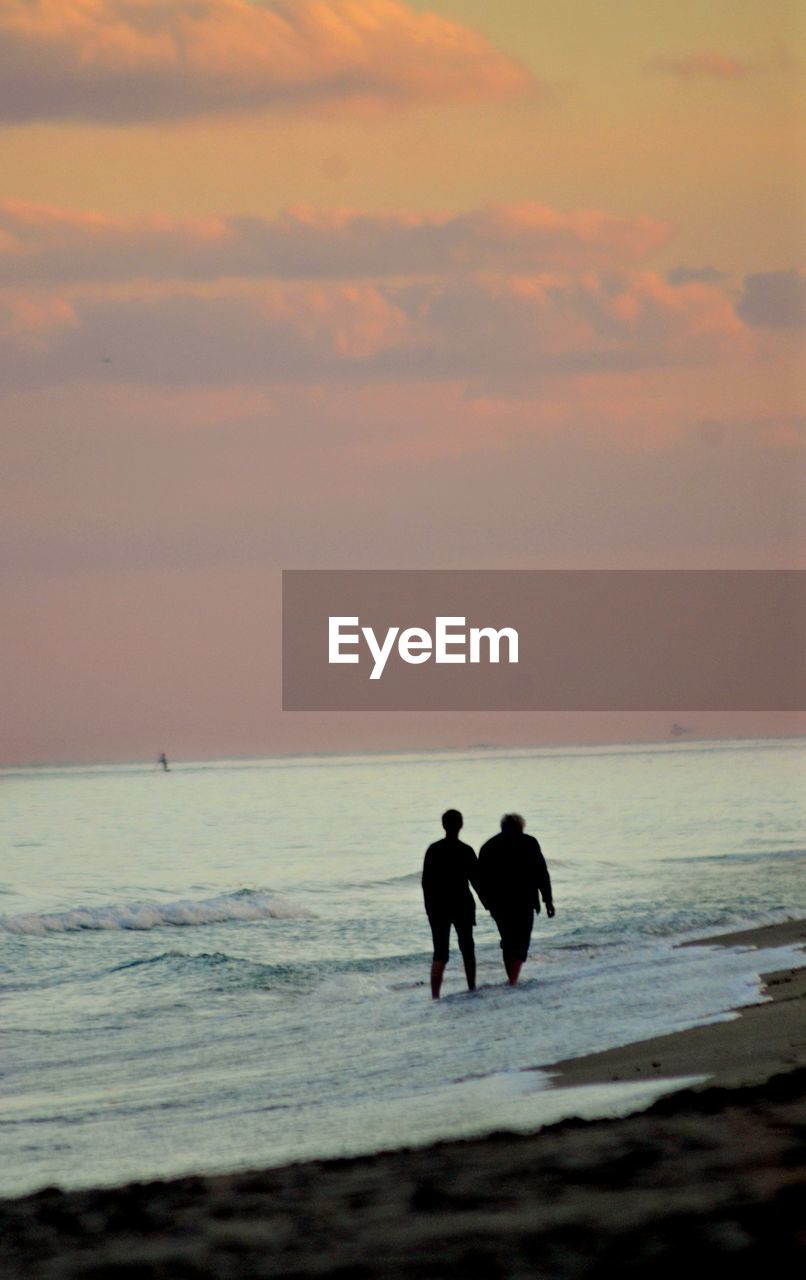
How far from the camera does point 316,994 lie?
1579 cm

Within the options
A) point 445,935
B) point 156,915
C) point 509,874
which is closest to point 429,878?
point 445,935

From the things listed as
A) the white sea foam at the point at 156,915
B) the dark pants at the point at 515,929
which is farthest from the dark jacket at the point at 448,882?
the white sea foam at the point at 156,915

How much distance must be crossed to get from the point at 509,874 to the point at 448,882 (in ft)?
1.91

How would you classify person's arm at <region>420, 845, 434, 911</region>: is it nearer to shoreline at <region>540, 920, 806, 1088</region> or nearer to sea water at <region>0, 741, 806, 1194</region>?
sea water at <region>0, 741, 806, 1194</region>

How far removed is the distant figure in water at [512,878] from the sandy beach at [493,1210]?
6307 millimetres

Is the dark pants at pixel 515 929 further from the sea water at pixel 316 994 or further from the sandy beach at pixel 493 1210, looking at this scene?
the sandy beach at pixel 493 1210

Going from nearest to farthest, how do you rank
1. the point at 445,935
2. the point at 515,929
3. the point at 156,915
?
the point at 445,935 → the point at 515,929 → the point at 156,915

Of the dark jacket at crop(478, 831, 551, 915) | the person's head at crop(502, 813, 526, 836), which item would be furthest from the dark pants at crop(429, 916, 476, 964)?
the person's head at crop(502, 813, 526, 836)

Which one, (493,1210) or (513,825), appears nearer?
(493,1210)

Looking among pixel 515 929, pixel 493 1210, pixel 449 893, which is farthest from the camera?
pixel 515 929

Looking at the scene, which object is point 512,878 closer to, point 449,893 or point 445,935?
point 449,893

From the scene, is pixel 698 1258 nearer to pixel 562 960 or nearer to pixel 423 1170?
pixel 423 1170

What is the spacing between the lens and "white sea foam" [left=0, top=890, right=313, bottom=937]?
82.1ft

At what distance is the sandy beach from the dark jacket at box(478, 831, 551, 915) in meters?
6.30
